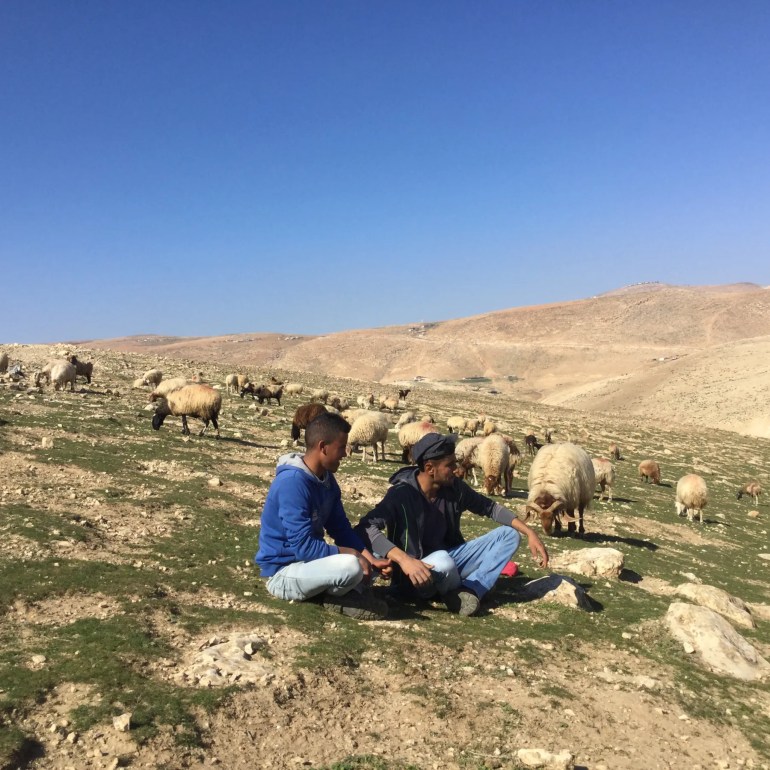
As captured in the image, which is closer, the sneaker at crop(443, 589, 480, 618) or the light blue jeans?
the light blue jeans

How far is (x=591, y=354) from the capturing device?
401ft

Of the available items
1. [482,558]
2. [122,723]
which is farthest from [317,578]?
[122,723]

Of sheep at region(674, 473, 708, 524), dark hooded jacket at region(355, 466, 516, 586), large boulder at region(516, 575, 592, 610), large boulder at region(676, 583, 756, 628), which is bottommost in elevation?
→ sheep at region(674, 473, 708, 524)

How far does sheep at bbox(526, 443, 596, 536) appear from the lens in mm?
12273

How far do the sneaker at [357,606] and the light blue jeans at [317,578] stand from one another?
0.10m

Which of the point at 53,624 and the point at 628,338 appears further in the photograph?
the point at 628,338

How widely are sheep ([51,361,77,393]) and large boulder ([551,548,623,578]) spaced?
21012 mm

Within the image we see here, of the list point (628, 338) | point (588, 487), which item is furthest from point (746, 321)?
point (588, 487)

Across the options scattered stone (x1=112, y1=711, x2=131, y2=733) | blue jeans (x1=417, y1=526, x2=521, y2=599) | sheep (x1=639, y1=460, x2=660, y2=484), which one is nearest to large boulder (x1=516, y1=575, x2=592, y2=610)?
blue jeans (x1=417, y1=526, x2=521, y2=599)

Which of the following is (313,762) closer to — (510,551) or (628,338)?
(510,551)

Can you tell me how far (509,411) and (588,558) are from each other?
135 feet

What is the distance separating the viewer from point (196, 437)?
1755 cm

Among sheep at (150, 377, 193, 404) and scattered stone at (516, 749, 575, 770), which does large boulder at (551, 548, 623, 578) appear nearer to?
scattered stone at (516, 749, 575, 770)

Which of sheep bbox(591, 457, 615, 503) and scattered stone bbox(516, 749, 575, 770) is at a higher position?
scattered stone bbox(516, 749, 575, 770)
